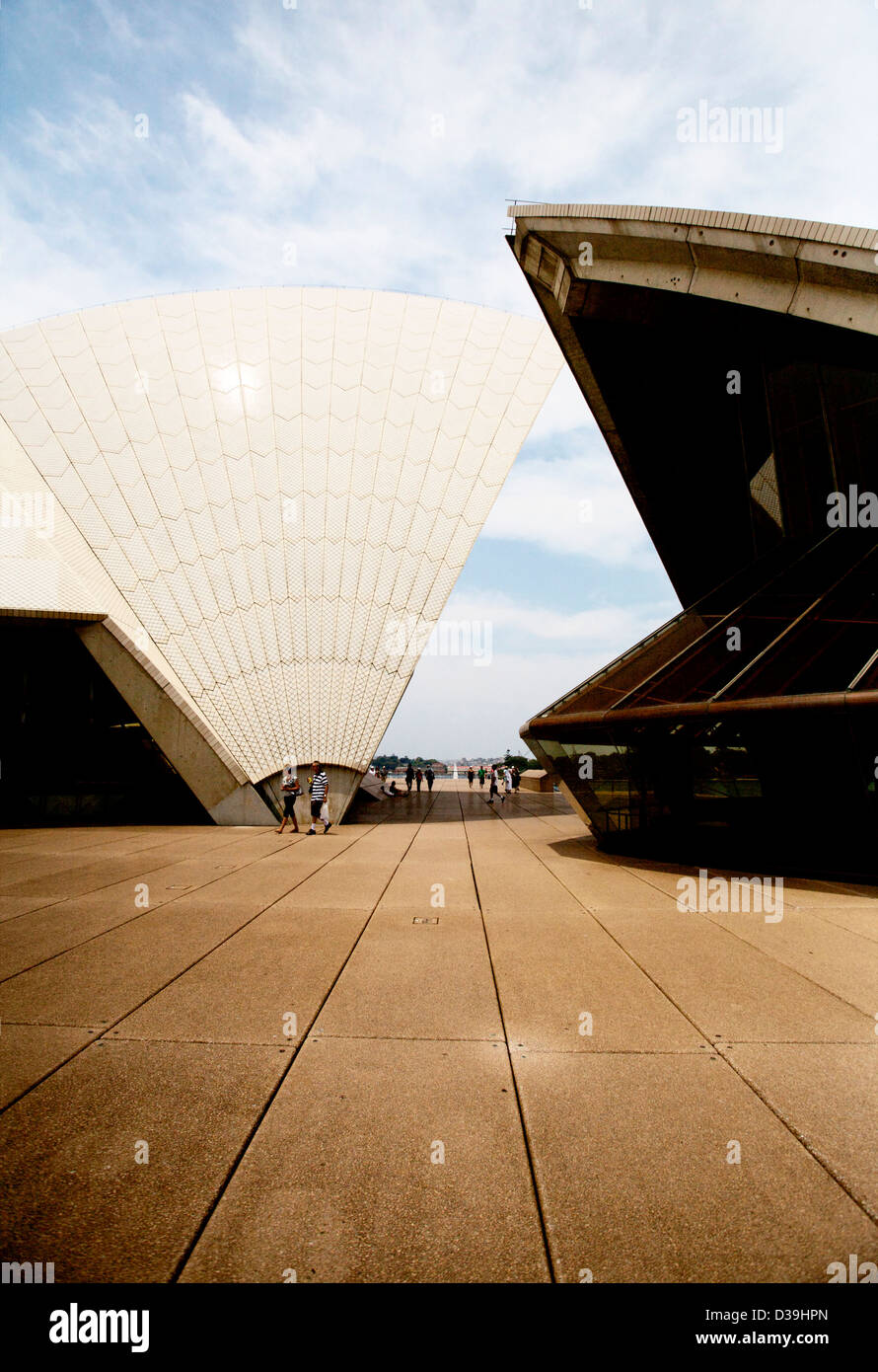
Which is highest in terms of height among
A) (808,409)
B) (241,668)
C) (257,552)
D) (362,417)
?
(362,417)

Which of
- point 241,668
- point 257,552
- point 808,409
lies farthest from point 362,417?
point 808,409

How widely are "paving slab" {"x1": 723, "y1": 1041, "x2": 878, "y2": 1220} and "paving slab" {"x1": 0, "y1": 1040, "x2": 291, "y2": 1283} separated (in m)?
2.61

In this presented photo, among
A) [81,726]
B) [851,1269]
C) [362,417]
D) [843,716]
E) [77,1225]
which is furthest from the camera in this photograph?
[362,417]

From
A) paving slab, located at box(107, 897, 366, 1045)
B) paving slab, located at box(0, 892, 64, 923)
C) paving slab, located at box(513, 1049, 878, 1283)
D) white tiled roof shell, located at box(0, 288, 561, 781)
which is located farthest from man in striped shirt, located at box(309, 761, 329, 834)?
paving slab, located at box(513, 1049, 878, 1283)

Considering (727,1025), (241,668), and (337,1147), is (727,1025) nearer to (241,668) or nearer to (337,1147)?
(337,1147)

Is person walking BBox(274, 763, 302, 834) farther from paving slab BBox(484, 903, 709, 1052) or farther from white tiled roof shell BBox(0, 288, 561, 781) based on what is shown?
paving slab BBox(484, 903, 709, 1052)

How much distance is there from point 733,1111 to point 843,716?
20.1ft

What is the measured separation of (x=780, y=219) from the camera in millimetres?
7984

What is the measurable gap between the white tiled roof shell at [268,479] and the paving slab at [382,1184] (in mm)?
11734

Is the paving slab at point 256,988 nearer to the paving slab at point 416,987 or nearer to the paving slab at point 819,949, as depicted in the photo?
the paving slab at point 416,987

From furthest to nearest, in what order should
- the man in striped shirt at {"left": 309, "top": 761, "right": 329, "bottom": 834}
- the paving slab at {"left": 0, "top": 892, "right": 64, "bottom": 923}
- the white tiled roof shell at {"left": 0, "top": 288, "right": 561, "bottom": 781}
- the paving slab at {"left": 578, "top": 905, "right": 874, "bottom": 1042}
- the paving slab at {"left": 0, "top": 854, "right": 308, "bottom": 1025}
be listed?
the white tiled roof shell at {"left": 0, "top": 288, "right": 561, "bottom": 781}, the man in striped shirt at {"left": 309, "top": 761, "right": 329, "bottom": 834}, the paving slab at {"left": 0, "top": 892, "right": 64, "bottom": 923}, the paving slab at {"left": 0, "top": 854, "right": 308, "bottom": 1025}, the paving slab at {"left": 578, "top": 905, "right": 874, "bottom": 1042}

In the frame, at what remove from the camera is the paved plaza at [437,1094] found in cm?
221

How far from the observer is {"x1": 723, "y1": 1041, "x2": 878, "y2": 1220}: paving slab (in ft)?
8.63

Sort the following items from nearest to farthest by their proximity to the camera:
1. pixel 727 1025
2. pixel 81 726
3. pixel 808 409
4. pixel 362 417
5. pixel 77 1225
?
pixel 77 1225
pixel 727 1025
pixel 808 409
pixel 81 726
pixel 362 417
